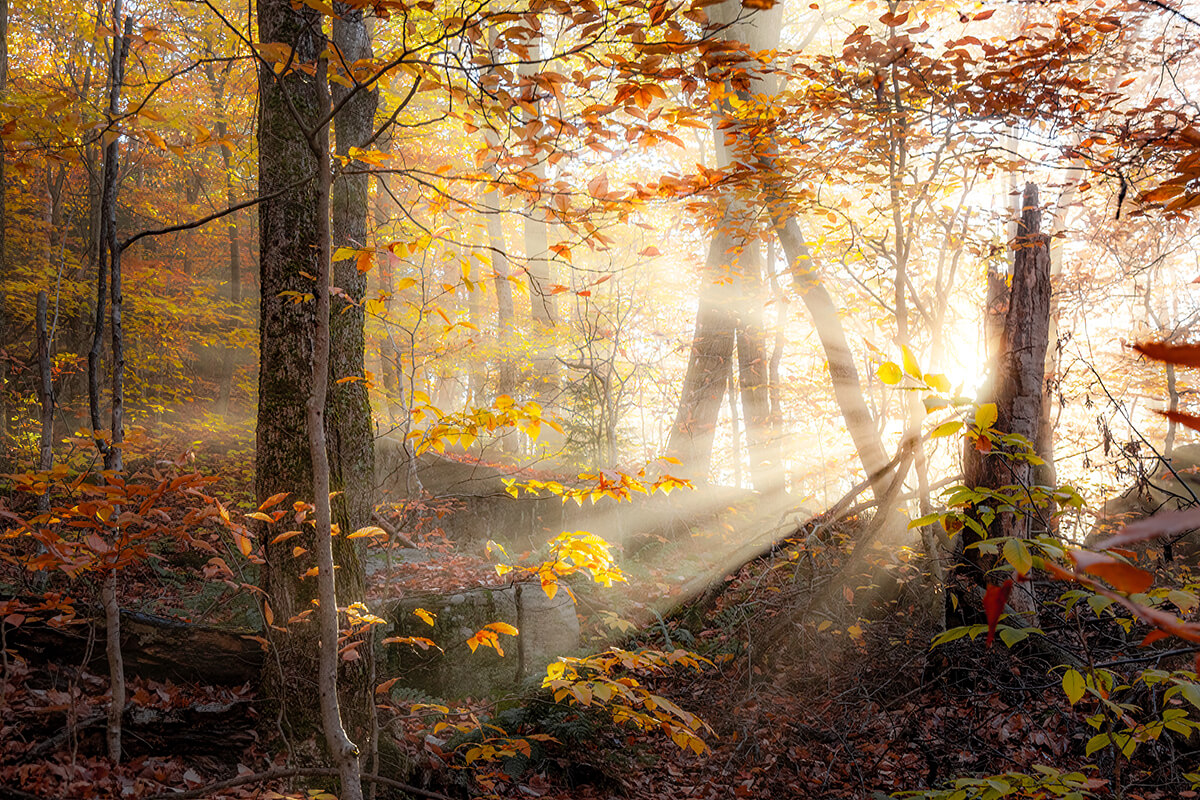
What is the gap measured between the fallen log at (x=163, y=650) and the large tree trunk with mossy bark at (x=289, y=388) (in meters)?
0.52

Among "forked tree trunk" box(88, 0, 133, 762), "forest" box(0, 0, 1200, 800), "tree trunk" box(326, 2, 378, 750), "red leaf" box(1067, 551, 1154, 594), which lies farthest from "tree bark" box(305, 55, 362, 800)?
"red leaf" box(1067, 551, 1154, 594)

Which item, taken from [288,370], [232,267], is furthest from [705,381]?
[232,267]

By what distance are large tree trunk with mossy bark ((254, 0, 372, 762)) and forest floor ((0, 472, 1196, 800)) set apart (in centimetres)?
41

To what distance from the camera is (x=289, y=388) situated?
3668mm

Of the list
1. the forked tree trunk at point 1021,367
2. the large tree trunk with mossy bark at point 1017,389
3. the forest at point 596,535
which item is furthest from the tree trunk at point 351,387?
the forked tree trunk at point 1021,367

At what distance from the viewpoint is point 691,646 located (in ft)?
19.4

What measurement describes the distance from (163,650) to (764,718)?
14.2 feet

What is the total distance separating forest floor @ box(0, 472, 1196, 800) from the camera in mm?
3395

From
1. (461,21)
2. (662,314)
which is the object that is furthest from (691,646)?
(662,314)

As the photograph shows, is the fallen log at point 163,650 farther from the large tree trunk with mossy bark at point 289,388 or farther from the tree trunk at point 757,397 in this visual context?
the tree trunk at point 757,397

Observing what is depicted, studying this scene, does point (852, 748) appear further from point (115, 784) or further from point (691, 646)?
point (115, 784)

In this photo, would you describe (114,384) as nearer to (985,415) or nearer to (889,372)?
(889,372)

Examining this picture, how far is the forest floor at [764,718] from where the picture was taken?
3.39 meters

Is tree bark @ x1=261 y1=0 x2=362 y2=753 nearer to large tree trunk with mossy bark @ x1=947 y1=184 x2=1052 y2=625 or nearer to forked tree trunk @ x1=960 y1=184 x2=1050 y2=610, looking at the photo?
large tree trunk with mossy bark @ x1=947 y1=184 x2=1052 y2=625
